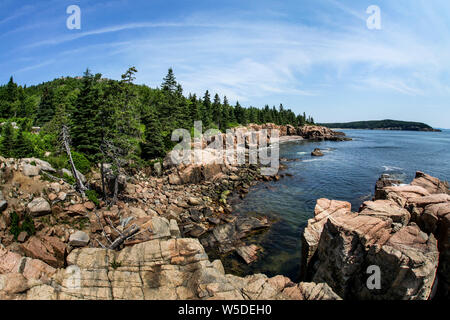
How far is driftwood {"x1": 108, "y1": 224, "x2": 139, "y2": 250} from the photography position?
15.6 metres

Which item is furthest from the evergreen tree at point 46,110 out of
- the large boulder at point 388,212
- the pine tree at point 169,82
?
the large boulder at point 388,212

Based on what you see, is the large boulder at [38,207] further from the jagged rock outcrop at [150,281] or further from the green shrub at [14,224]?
the jagged rock outcrop at [150,281]

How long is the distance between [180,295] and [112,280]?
12.1ft

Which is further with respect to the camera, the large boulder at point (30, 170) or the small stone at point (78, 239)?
the large boulder at point (30, 170)

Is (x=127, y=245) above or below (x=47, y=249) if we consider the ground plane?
below

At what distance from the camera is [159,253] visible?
40.6 ft

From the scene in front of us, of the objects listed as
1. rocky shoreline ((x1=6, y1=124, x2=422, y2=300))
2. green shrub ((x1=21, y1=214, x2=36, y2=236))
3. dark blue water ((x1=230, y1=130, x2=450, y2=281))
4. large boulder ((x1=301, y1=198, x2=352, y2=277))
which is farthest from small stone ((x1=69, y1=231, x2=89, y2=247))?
large boulder ((x1=301, y1=198, x2=352, y2=277))

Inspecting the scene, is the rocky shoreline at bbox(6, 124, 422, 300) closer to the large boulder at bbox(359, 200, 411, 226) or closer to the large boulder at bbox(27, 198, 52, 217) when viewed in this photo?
the large boulder at bbox(27, 198, 52, 217)

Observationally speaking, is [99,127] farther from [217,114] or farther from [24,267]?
[217,114]

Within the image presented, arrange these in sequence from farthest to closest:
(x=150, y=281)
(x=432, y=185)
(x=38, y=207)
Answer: (x=432, y=185)
(x=38, y=207)
(x=150, y=281)

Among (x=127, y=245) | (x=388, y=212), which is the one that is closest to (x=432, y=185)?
(x=388, y=212)

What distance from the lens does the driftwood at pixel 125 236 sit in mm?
15564

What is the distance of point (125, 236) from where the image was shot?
16.1 meters
